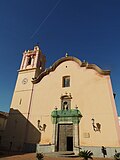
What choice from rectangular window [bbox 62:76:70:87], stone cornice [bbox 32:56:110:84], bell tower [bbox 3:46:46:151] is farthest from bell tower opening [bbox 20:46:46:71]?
rectangular window [bbox 62:76:70:87]

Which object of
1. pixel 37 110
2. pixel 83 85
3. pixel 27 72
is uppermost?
pixel 27 72

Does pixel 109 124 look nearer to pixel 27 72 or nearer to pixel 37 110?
pixel 37 110

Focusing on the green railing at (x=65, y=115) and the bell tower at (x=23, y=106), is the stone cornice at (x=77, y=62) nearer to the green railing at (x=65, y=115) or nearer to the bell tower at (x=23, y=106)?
the bell tower at (x=23, y=106)

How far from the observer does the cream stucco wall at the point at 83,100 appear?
1218 centimetres

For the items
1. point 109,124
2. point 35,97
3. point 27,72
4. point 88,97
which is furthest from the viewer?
point 27,72

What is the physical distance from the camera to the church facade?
41.2 ft

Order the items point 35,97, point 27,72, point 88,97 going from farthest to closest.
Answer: point 27,72 < point 35,97 < point 88,97

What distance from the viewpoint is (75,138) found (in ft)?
42.2

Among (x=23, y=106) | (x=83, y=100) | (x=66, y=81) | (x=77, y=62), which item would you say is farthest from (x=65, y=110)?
(x=77, y=62)

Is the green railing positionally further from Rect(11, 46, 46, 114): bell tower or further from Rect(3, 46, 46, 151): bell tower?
Rect(11, 46, 46, 114): bell tower

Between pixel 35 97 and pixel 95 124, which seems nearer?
pixel 95 124

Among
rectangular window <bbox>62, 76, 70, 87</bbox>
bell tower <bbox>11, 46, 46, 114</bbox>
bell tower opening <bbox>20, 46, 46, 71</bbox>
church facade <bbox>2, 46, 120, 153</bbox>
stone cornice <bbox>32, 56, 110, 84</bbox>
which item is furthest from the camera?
bell tower opening <bbox>20, 46, 46, 71</bbox>

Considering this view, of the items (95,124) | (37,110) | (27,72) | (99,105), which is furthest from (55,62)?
(95,124)

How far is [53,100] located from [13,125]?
591 cm
